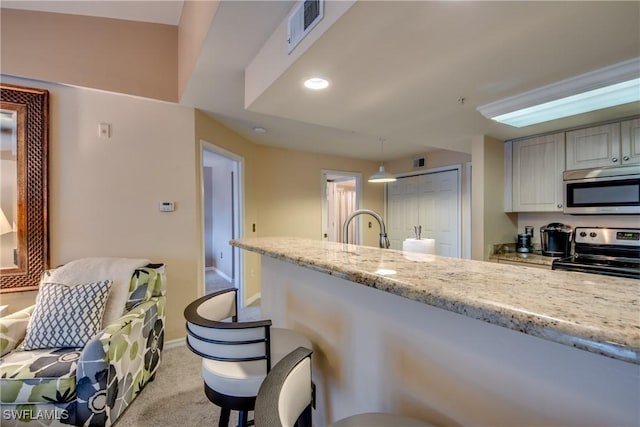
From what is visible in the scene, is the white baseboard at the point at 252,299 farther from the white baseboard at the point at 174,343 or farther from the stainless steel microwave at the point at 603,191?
the stainless steel microwave at the point at 603,191

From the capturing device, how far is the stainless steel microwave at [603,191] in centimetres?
233

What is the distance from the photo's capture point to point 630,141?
2334mm

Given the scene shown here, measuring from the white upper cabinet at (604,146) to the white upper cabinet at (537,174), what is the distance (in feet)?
0.30

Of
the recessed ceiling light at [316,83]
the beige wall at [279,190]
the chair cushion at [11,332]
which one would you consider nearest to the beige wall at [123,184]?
the chair cushion at [11,332]

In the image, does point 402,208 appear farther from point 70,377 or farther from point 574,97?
point 70,377

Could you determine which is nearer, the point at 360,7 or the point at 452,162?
the point at 360,7

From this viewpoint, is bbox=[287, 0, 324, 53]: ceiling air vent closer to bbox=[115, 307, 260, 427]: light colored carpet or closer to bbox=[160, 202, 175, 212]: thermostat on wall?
bbox=[160, 202, 175, 212]: thermostat on wall

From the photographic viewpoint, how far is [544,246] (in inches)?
Answer: 117

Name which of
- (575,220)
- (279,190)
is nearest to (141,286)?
(279,190)

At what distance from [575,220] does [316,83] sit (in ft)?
9.35

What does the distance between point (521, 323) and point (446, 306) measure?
0.43ft

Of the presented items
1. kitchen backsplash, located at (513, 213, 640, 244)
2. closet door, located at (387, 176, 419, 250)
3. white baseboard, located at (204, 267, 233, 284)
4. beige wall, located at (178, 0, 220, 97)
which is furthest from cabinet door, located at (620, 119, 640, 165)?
white baseboard, located at (204, 267, 233, 284)

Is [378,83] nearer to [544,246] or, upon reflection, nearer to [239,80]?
[239,80]

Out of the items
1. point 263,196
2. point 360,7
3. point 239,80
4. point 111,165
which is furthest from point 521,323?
point 263,196
